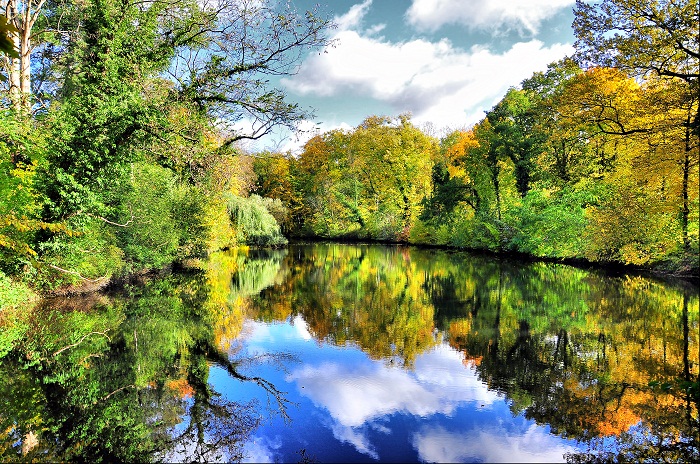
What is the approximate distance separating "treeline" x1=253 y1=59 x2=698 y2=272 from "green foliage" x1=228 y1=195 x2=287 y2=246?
45.3 feet

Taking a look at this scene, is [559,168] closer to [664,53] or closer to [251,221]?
[664,53]

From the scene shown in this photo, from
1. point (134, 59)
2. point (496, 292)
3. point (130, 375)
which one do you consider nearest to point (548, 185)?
point (496, 292)

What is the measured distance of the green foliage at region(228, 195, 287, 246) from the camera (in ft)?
108

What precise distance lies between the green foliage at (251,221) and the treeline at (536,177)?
45.3ft

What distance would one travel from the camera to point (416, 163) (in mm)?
43688

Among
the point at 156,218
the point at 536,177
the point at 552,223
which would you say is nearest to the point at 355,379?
the point at 156,218

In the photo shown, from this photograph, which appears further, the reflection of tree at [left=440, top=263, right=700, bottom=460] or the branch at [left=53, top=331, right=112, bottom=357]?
the branch at [left=53, top=331, right=112, bottom=357]

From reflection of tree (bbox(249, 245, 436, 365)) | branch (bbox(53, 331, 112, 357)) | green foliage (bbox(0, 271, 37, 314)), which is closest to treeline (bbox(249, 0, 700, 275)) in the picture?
reflection of tree (bbox(249, 245, 436, 365))

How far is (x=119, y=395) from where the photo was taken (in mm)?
6453

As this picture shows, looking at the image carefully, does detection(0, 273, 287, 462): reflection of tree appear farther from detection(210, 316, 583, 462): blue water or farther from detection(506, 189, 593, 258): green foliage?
detection(506, 189, 593, 258): green foliage

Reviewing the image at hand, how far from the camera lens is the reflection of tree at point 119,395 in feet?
16.4

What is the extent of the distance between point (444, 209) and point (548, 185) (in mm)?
9320

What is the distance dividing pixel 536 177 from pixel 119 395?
26.8 m

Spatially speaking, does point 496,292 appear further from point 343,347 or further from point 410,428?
point 410,428
